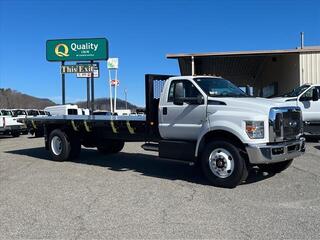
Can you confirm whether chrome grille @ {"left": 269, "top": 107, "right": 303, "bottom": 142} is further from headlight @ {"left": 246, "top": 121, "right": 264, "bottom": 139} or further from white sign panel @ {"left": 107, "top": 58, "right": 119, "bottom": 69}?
white sign panel @ {"left": 107, "top": 58, "right": 119, "bottom": 69}

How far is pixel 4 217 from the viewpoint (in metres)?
7.02

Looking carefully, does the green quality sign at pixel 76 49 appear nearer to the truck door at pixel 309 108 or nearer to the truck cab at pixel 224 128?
the truck door at pixel 309 108

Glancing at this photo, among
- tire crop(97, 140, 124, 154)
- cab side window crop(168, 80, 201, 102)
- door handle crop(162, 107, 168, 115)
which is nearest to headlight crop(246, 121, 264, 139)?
cab side window crop(168, 80, 201, 102)

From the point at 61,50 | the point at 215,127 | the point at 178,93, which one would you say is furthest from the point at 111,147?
the point at 61,50

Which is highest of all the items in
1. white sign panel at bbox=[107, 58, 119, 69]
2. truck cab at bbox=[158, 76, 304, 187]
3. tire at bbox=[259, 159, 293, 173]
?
white sign panel at bbox=[107, 58, 119, 69]

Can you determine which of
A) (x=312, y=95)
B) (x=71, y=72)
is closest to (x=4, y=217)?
(x=312, y=95)

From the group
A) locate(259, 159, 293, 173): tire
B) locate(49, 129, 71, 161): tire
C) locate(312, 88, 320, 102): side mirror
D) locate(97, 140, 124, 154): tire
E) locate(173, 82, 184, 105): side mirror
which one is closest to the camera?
locate(173, 82, 184, 105): side mirror

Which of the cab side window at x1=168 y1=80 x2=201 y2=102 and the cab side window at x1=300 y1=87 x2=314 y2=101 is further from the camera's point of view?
the cab side window at x1=300 y1=87 x2=314 y2=101

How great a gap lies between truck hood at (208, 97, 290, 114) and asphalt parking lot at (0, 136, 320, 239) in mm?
1512

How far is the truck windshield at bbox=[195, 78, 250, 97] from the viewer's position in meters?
9.84

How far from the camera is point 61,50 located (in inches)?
934

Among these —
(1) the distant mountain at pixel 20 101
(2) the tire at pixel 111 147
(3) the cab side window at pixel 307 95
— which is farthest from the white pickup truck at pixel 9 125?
(1) the distant mountain at pixel 20 101

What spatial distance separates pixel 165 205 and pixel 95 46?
17.3 metres

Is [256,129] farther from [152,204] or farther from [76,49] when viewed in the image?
[76,49]
